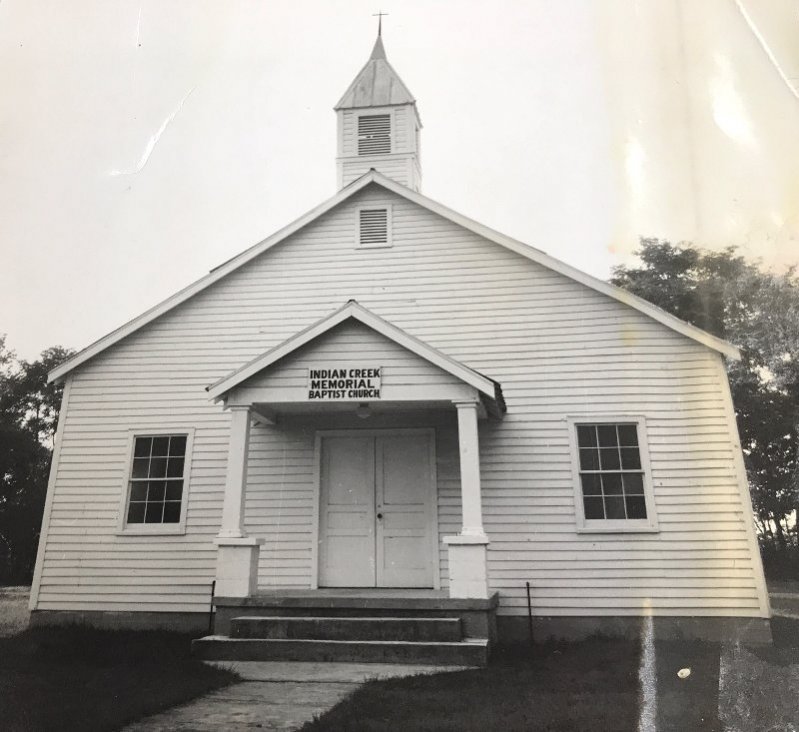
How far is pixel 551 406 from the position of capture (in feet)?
30.3

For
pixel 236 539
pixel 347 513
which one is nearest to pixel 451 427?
pixel 347 513

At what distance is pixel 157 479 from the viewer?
32.0 feet

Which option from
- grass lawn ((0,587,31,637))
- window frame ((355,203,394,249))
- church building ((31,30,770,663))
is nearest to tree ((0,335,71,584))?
grass lawn ((0,587,31,637))

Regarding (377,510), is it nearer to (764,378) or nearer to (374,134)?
(374,134)

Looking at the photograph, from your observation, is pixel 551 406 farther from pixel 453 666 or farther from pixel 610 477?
pixel 453 666

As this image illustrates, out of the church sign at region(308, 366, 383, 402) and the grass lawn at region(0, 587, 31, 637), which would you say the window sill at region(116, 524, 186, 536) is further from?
the church sign at region(308, 366, 383, 402)

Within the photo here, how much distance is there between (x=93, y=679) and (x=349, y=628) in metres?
2.59

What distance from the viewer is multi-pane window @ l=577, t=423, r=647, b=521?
8.81 metres

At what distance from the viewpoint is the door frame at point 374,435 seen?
29.3 feet

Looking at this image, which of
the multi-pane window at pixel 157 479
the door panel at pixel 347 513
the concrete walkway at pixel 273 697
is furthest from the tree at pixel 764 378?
the multi-pane window at pixel 157 479

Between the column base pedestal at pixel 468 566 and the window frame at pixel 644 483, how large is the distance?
2144mm

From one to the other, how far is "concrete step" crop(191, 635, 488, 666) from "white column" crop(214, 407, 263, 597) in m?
0.65

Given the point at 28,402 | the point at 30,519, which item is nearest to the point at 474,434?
the point at 30,519

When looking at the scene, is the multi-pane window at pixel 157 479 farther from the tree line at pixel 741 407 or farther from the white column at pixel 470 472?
the white column at pixel 470 472
